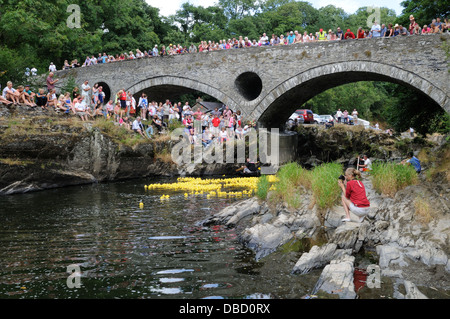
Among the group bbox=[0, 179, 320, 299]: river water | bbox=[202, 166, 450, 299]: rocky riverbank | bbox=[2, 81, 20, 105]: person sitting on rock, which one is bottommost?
bbox=[0, 179, 320, 299]: river water

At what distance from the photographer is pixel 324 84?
2672cm

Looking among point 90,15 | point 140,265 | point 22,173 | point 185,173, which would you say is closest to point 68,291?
point 140,265

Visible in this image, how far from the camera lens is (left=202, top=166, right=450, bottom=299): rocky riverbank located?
5992mm

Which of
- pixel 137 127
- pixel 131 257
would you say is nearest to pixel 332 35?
pixel 137 127

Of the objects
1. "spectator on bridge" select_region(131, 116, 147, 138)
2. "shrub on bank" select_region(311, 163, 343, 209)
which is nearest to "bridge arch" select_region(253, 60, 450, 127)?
"spectator on bridge" select_region(131, 116, 147, 138)

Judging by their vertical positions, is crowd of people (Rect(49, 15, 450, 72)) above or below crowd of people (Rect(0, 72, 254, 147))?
above

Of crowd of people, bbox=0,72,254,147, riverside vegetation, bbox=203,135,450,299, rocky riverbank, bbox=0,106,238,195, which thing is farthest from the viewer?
crowd of people, bbox=0,72,254,147

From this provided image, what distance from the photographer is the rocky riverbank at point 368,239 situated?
599 centimetres

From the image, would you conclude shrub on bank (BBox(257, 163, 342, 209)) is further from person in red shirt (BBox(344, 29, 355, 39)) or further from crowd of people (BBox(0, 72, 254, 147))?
person in red shirt (BBox(344, 29, 355, 39))

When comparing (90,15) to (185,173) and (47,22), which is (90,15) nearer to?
(47,22)

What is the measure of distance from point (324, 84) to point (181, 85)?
9.60 m

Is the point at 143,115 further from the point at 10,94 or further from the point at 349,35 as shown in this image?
the point at 349,35

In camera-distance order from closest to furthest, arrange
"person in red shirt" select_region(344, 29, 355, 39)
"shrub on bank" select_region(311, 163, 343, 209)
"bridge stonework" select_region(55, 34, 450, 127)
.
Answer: "shrub on bank" select_region(311, 163, 343, 209) → "bridge stonework" select_region(55, 34, 450, 127) → "person in red shirt" select_region(344, 29, 355, 39)

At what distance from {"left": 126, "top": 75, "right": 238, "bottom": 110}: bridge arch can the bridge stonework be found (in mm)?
65
